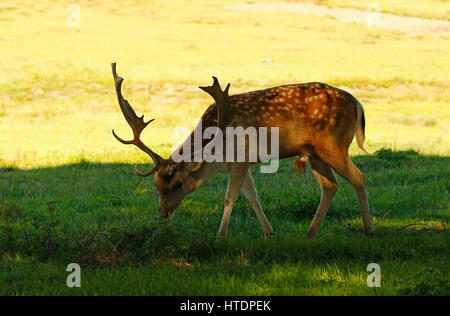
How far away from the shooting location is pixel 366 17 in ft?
204

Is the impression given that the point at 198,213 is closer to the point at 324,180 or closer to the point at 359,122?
the point at 324,180

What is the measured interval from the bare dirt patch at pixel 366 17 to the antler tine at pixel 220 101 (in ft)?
Result: 155

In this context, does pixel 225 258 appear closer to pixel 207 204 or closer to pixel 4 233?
pixel 4 233

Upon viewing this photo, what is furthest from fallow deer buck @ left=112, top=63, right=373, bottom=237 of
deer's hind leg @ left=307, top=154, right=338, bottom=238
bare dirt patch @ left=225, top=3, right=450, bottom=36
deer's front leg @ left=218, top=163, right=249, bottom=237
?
bare dirt patch @ left=225, top=3, right=450, bottom=36

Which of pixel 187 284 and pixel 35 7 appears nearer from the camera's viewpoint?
pixel 187 284

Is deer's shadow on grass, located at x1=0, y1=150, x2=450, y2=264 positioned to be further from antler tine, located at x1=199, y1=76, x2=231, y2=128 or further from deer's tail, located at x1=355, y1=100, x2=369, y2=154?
antler tine, located at x1=199, y1=76, x2=231, y2=128

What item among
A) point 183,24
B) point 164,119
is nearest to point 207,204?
point 164,119

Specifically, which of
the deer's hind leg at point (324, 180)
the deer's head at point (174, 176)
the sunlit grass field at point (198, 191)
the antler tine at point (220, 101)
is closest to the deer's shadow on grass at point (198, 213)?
the sunlit grass field at point (198, 191)

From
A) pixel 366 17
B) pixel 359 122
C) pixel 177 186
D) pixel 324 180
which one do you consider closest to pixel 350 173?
pixel 324 180

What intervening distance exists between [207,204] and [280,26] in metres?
46.8

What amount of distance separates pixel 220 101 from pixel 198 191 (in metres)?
3.84

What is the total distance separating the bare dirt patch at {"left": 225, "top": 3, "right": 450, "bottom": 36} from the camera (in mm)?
54716

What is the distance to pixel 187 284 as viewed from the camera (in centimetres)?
652

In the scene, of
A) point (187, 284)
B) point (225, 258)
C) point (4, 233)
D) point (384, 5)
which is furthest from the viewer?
point (384, 5)
